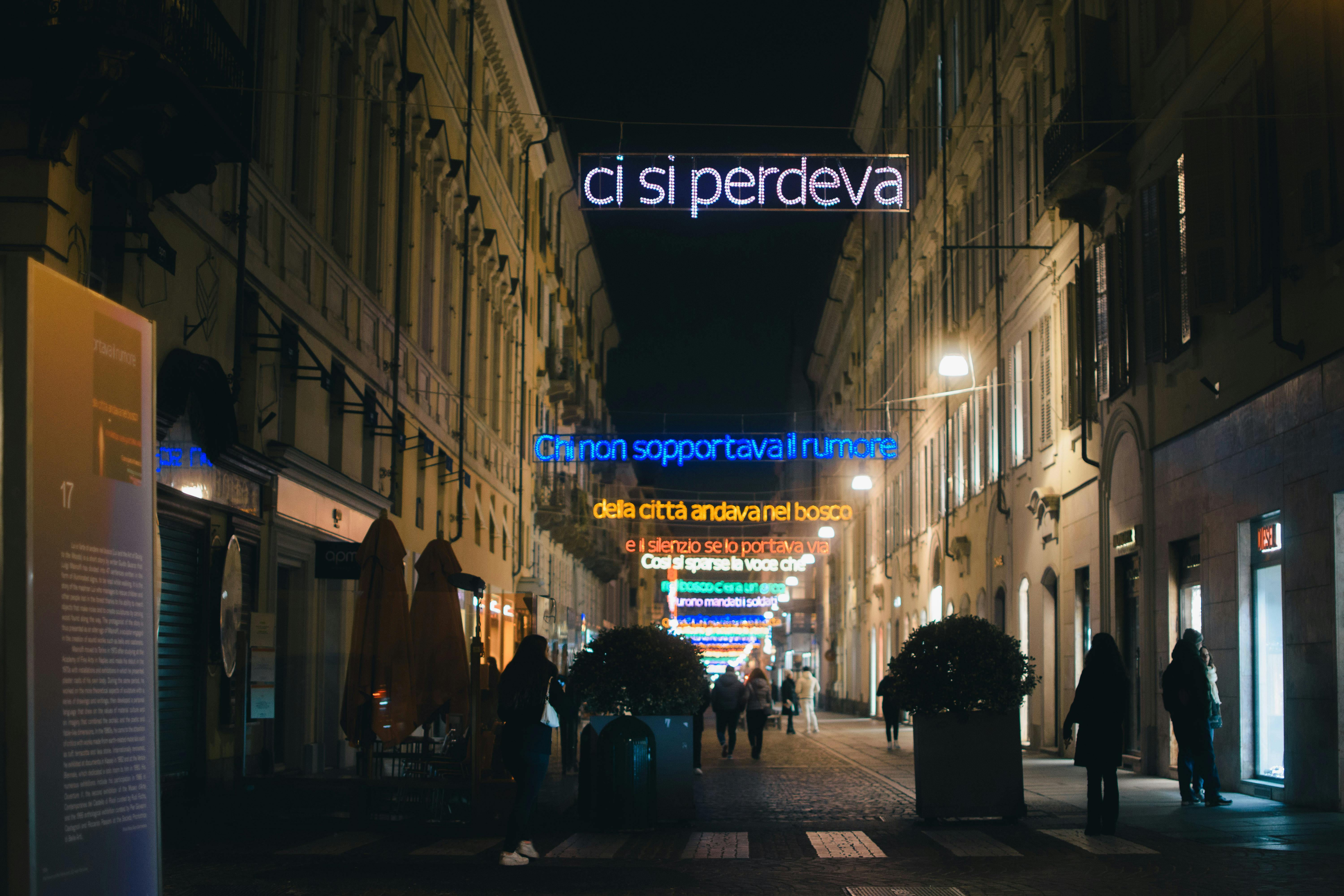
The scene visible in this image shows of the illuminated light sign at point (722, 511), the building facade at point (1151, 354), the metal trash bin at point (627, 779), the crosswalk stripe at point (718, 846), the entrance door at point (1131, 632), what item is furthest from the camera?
the illuminated light sign at point (722, 511)

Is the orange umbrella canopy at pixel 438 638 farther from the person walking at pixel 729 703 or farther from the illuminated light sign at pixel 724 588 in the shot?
the illuminated light sign at pixel 724 588

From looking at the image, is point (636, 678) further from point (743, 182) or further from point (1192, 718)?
point (743, 182)

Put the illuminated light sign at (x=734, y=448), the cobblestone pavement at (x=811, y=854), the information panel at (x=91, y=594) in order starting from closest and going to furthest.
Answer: the information panel at (x=91, y=594) → the cobblestone pavement at (x=811, y=854) → the illuminated light sign at (x=734, y=448)

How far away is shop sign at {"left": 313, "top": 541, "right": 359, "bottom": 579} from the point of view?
18672 millimetres

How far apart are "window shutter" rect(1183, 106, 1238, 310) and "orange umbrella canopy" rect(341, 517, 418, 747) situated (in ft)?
29.0

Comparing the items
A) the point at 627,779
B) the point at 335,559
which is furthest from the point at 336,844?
the point at 335,559

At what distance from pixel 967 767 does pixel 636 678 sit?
321 cm

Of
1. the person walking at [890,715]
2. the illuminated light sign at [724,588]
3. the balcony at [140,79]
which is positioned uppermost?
the balcony at [140,79]

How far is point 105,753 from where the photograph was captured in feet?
15.3

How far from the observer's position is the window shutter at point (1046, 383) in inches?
963

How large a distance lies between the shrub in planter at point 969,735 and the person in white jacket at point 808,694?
22931 mm

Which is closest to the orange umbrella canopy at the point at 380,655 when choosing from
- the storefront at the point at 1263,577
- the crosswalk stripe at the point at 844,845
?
the crosswalk stripe at the point at 844,845

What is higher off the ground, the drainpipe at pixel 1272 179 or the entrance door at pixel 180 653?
the drainpipe at pixel 1272 179

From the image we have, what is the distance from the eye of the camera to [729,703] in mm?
27734
